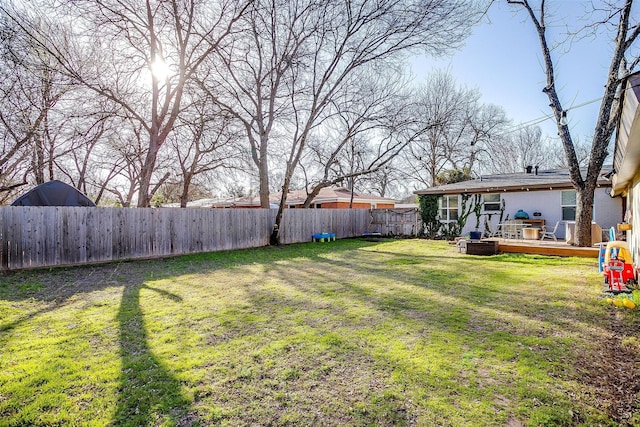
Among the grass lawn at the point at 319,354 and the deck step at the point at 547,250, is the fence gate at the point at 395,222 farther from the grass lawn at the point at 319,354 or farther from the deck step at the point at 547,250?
the grass lawn at the point at 319,354

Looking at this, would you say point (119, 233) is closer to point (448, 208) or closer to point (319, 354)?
point (319, 354)

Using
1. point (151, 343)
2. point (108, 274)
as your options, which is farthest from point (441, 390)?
point (108, 274)

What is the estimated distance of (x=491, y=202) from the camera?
43.7 feet

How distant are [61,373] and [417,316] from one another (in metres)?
3.59

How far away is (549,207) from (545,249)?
4.13 meters

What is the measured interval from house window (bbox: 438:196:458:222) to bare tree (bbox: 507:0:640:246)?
5809 mm

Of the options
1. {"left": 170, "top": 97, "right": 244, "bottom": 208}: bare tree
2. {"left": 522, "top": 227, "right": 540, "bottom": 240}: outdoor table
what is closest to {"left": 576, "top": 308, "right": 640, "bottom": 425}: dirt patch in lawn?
{"left": 522, "top": 227, "right": 540, "bottom": 240}: outdoor table

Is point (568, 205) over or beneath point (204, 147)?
beneath

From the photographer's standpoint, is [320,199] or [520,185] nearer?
[520,185]

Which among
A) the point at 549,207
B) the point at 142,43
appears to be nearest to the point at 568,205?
the point at 549,207

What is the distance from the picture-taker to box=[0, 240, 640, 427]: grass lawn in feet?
6.94

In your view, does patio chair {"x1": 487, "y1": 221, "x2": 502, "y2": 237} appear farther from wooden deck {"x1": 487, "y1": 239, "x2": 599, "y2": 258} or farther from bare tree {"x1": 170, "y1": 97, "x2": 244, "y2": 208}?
bare tree {"x1": 170, "y1": 97, "x2": 244, "y2": 208}

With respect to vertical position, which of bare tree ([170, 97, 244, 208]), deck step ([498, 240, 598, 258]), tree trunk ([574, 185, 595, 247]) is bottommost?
deck step ([498, 240, 598, 258])

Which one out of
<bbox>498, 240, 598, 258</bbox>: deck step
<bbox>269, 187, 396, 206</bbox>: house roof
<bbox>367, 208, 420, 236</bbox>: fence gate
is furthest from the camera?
<bbox>269, 187, 396, 206</bbox>: house roof
